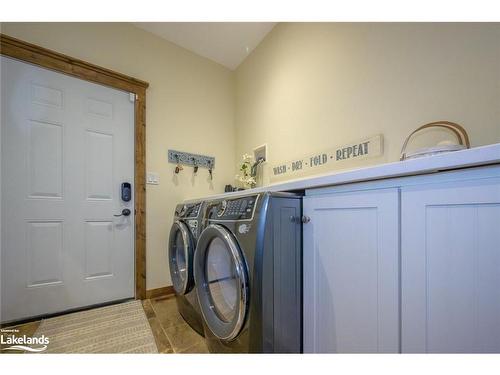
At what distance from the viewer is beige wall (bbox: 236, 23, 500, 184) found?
3.06 feet

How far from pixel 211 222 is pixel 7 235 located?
152 cm

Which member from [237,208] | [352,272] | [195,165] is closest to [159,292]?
[195,165]

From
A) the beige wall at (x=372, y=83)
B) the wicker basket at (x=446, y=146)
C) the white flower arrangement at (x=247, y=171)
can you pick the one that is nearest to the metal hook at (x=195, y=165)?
the white flower arrangement at (x=247, y=171)

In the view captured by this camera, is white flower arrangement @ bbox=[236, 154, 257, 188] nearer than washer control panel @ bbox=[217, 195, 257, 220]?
No

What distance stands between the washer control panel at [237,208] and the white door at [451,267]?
532mm

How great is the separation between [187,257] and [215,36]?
2186 mm

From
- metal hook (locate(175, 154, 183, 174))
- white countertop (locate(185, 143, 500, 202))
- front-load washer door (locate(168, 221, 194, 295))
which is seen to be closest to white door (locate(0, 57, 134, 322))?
metal hook (locate(175, 154, 183, 174))

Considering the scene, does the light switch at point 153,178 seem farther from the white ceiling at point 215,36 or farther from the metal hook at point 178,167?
the white ceiling at point 215,36

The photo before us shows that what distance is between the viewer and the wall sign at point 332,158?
1.28m

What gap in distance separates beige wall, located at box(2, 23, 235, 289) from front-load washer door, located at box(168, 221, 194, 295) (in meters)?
0.44

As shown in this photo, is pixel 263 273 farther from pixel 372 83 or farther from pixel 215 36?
pixel 215 36

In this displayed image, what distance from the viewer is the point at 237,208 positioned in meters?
0.95

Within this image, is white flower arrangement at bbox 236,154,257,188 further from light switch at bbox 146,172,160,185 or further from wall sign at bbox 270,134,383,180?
light switch at bbox 146,172,160,185
